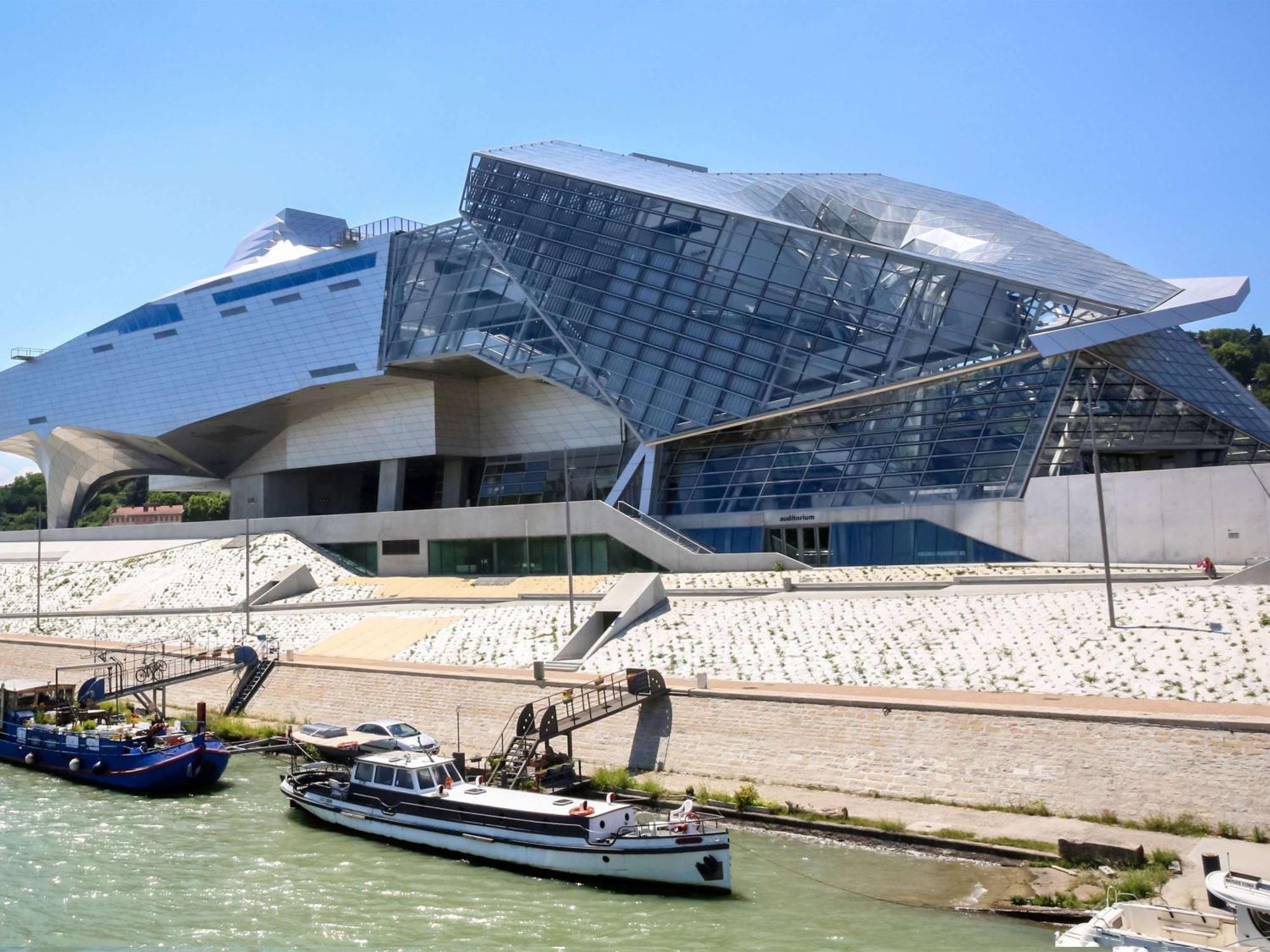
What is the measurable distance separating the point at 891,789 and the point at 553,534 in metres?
29.0

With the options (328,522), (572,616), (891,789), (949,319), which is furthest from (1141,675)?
(328,522)

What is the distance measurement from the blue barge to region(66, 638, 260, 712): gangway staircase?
215 cm

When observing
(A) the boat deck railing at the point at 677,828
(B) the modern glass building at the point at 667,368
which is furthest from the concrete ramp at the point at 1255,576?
(A) the boat deck railing at the point at 677,828

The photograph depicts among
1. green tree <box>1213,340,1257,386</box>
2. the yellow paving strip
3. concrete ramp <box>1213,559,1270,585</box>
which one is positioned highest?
green tree <box>1213,340,1257,386</box>

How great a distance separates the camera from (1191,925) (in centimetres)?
1500

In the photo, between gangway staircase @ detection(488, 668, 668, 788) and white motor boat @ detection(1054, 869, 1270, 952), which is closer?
white motor boat @ detection(1054, 869, 1270, 952)

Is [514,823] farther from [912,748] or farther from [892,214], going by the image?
[892,214]

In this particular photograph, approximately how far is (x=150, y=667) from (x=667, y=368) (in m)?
23.5

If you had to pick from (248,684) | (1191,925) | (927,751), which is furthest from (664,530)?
(1191,925)

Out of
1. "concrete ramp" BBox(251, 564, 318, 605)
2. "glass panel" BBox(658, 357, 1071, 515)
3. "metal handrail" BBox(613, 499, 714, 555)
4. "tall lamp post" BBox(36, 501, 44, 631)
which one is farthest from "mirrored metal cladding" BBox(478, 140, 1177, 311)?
"tall lamp post" BBox(36, 501, 44, 631)

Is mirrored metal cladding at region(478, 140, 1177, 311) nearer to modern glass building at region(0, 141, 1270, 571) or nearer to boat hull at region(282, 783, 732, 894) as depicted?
modern glass building at region(0, 141, 1270, 571)

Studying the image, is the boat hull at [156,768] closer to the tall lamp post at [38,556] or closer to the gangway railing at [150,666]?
the gangway railing at [150,666]

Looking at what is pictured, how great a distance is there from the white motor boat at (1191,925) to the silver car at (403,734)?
54.7ft

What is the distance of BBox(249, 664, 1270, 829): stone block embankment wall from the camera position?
67.4 ft
